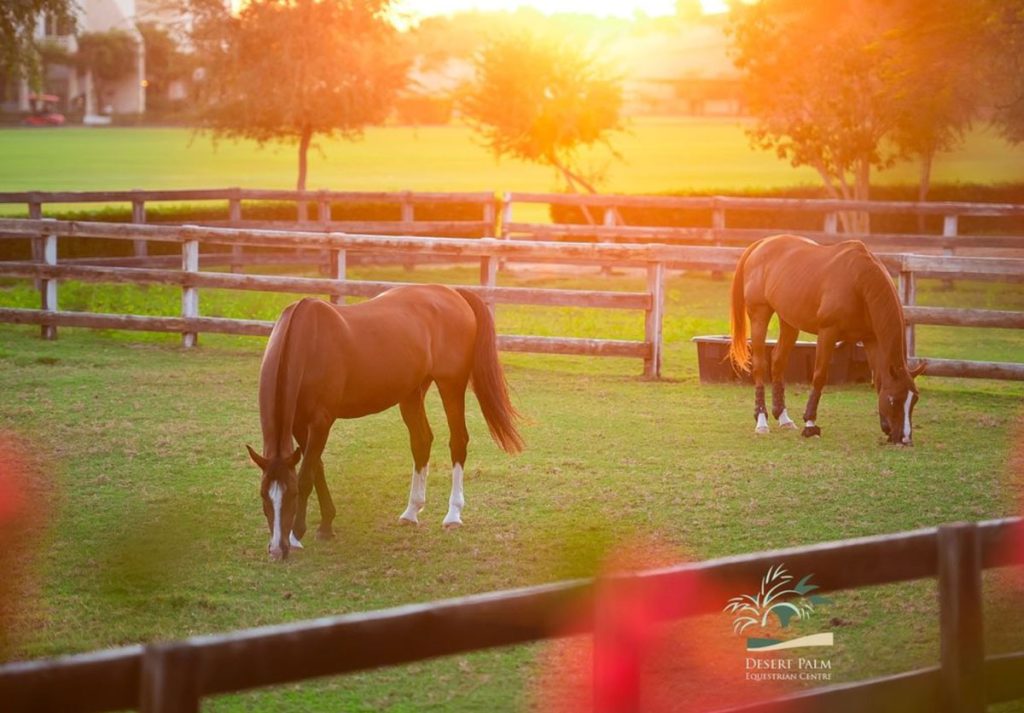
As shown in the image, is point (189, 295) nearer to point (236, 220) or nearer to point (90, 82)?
point (236, 220)

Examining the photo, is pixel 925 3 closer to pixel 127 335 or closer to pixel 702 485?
pixel 127 335

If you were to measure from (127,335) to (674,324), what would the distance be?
274 inches

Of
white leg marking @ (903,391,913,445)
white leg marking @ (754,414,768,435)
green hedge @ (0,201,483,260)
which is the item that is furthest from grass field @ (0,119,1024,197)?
white leg marking @ (903,391,913,445)

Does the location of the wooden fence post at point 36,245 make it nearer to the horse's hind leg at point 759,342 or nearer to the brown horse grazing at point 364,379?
the horse's hind leg at point 759,342

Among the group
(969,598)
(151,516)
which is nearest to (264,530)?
(151,516)

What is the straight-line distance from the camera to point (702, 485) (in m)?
8.57

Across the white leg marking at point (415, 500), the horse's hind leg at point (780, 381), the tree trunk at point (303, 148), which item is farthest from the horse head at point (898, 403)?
the tree trunk at point (303, 148)

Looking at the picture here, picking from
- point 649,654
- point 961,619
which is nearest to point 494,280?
point 649,654

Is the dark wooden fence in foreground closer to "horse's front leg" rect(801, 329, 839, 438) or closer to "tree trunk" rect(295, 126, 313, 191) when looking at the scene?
"horse's front leg" rect(801, 329, 839, 438)

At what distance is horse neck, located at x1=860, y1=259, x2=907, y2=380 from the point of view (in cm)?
956

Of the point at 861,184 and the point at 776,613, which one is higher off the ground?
the point at 861,184

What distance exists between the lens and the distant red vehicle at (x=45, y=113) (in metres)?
85.2

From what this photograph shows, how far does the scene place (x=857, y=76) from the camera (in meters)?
26.7

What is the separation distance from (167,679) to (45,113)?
9273cm
